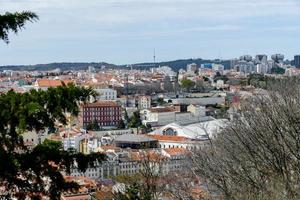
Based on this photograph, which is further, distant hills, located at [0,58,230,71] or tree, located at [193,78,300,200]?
distant hills, located at [0,58,230,71]

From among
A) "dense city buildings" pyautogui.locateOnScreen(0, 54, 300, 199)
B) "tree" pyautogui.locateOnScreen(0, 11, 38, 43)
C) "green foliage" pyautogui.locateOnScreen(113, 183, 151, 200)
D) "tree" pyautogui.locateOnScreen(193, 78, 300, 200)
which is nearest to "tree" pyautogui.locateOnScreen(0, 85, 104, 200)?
"tree" pyautogui.locateOnScreen(0, 11, 38, 43)

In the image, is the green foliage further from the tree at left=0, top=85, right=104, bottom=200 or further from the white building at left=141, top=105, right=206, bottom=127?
the white building at left=141, top=105, right=206, bottom=127

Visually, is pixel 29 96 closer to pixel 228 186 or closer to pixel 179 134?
pixel 228 186

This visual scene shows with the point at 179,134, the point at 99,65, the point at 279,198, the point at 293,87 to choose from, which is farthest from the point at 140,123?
the point at 99,65

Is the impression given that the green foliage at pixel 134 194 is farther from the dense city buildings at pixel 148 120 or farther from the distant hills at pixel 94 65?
the distant hills at pixel 94 65

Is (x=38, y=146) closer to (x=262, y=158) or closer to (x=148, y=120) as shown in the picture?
(x=262, y=158)

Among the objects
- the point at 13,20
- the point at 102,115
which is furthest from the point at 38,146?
the point at 102,115
